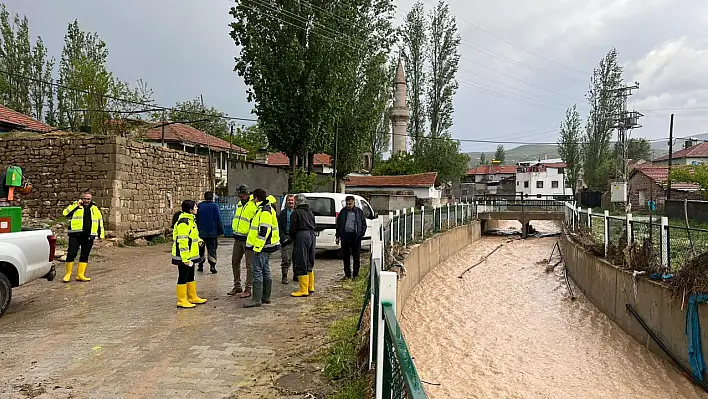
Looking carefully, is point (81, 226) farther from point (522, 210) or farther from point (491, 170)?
point (491, 170)

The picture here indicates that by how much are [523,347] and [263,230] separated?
17.3ft

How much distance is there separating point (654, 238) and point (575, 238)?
8066mm

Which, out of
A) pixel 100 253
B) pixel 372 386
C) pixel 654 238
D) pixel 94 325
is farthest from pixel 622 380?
pixel 100 253

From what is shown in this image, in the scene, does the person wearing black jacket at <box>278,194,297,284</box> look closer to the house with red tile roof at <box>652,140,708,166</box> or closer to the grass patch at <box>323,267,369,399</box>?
the grass patch at <box>323,267,369,399</box>

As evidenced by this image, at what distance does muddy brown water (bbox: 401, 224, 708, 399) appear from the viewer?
8.05 m

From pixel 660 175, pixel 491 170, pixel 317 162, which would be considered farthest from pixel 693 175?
pixel 491 170

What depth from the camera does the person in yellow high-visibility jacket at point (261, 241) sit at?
8133 mm

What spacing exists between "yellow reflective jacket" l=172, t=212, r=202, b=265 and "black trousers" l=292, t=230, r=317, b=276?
170 cm

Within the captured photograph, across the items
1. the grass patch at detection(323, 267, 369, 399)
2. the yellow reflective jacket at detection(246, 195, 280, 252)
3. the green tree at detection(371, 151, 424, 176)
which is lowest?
the grass patch at detection(323, 267, 369, 399)

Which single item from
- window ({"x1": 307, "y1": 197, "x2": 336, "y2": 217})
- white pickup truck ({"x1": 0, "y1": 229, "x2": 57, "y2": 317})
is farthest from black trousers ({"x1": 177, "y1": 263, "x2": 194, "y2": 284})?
window ({"x1": 307, "y1": 197, "x2": 336, "y2": 217})

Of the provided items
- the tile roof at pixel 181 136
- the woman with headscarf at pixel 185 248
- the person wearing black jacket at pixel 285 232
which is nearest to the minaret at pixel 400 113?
the tile roof at pixel 181 136

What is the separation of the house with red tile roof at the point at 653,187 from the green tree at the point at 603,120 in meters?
9.94

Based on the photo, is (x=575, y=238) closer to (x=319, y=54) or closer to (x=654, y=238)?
(x=654, y=238)

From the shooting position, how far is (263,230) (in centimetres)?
816
